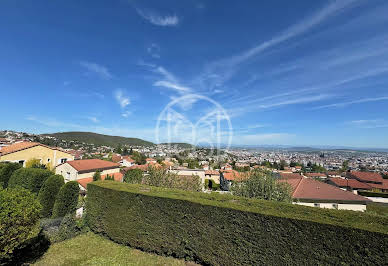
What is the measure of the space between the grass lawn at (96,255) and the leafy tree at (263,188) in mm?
5289

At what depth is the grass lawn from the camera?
6.38 meters

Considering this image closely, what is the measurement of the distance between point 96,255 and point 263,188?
27.9 ft

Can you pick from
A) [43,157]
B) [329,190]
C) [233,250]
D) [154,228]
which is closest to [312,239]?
[233,250]

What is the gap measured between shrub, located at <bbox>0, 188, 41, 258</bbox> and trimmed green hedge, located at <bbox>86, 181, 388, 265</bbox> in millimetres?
3379

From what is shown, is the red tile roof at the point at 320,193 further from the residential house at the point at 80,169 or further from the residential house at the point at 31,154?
the residential house at the point at 31,154

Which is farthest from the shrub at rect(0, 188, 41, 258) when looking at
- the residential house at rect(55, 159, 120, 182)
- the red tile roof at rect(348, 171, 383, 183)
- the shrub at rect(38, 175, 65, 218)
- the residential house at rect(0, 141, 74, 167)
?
the red tile roof at rect(348, 171, 383, 183)

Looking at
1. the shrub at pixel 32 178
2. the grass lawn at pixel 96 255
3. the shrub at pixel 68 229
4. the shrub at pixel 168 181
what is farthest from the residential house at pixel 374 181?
the shrub at pixel 32 178

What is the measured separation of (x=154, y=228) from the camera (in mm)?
7164

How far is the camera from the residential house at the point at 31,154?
84.9ft

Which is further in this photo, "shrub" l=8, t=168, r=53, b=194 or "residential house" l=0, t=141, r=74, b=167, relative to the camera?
"residential house" l=0, t=141, r=74, b=167

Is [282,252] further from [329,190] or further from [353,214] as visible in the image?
[329,190]

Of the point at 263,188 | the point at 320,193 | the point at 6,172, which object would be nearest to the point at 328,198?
the point at 320,193

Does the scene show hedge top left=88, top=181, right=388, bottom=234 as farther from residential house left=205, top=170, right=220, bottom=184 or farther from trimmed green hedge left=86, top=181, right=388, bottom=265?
residential house left=205, top=170, right=220, bottom=184

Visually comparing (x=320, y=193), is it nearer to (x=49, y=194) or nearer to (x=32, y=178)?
(x=49, y=194)
